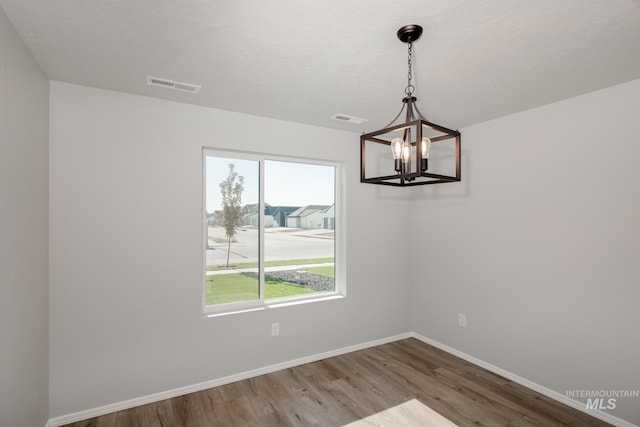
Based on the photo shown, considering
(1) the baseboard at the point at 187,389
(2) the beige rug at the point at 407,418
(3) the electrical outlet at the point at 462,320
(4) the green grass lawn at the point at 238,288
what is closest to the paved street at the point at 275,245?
(4) the green grass lawn at the point at 238,288

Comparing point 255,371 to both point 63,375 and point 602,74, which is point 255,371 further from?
point 602,74

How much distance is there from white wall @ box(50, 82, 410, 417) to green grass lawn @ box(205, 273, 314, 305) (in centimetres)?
20

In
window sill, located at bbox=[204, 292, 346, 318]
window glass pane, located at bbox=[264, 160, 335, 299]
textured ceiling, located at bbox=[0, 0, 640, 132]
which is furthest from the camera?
window glass pane, located at bbox=[264, 160, 335, 299]

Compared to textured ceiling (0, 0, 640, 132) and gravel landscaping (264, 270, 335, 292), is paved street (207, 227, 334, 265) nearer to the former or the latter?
gravel landscaping (264, 270, 335, 292)

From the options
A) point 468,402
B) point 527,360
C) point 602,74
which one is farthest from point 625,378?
point 602,74

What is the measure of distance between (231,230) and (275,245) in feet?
1.70

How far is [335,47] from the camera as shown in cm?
203

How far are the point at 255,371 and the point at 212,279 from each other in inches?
39.2

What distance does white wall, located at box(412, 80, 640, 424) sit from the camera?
2.54 m

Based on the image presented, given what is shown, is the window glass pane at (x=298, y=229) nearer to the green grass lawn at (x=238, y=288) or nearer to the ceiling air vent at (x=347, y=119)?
the green grass lawn at (x=238, y=288)

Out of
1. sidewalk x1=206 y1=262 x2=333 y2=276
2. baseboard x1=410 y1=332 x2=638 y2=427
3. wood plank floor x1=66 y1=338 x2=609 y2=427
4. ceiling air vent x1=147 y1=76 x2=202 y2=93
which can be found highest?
ceiling air vent x1=147 y1=76 x2=202 y2=93

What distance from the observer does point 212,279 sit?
10.7 feet

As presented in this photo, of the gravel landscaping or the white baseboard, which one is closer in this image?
the white baseboard

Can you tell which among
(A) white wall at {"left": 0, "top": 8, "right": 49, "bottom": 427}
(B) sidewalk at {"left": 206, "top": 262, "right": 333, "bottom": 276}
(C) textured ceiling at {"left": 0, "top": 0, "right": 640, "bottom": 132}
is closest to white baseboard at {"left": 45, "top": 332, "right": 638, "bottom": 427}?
(A) white wall at {"left": 0, "top": 8, "right": 49, "bottom": 427}
